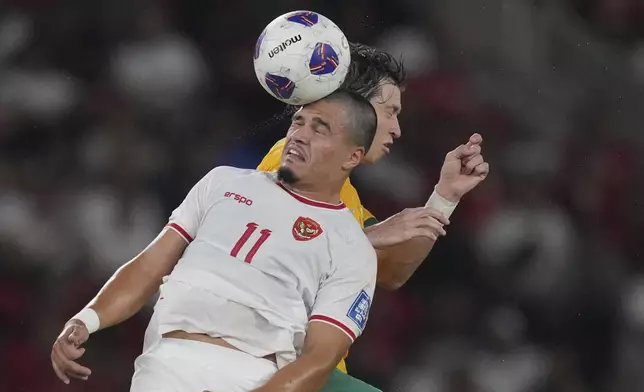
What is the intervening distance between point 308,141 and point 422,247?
2.24ft

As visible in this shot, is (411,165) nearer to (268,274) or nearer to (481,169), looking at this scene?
(481,169)

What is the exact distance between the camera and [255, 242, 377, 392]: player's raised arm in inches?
103

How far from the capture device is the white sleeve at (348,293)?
2.69 meters

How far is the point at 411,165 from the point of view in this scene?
4793 mm

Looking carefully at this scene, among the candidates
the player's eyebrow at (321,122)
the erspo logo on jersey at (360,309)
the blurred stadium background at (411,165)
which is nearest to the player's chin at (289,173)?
the player's eyebrow at (321,122)

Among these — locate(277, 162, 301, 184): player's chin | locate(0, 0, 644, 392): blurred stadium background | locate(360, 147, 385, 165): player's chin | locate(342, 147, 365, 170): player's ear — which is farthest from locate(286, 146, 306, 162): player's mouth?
locate(0, 0, 644, 392): blurred stadium background

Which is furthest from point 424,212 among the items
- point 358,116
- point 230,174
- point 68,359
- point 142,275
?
point 68,359

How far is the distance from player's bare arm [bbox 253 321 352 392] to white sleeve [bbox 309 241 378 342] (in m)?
0.02

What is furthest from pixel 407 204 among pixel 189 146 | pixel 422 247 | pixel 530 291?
pixel 422 247

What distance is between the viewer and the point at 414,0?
4.95 meters

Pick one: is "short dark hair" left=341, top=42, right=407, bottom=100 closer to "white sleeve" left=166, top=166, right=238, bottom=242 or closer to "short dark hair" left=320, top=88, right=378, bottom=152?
"short dark hair" left=320, top=88, right=378, bottom=152

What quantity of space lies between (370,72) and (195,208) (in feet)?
2.67

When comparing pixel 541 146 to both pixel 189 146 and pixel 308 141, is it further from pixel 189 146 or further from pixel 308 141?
pixel 308 141

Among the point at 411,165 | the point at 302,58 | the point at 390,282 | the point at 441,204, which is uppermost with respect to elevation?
the point at 302,58
